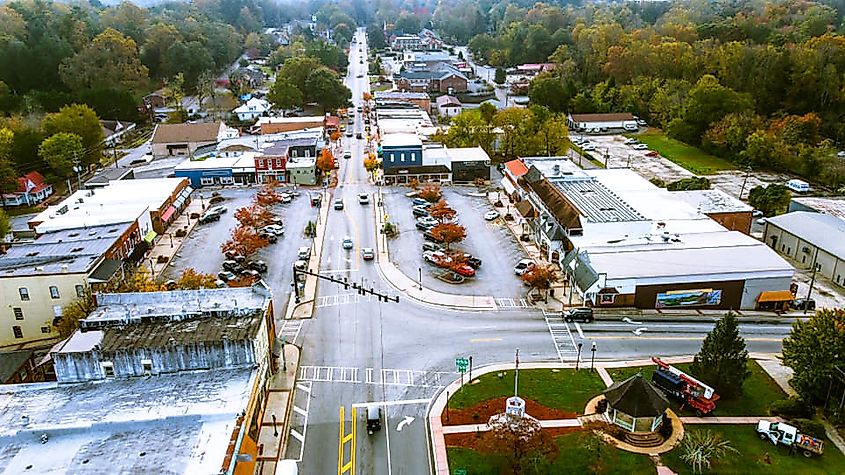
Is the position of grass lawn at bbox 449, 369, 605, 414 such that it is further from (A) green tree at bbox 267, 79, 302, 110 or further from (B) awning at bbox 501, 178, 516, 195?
(A) green tree at bbox 267, 79, 302, 110

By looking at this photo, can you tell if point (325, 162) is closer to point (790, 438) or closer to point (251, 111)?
point (251, 111)

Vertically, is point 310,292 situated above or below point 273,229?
below

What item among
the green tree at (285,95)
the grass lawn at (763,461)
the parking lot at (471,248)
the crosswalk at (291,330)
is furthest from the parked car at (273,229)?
the green tree at (285,95)

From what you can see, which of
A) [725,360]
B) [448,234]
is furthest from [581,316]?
[448,234]

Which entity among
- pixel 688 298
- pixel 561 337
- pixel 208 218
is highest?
pixel 208 218

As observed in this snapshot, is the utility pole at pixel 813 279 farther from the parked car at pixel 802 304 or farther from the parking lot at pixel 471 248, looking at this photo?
the parking lot at pixel 471 248

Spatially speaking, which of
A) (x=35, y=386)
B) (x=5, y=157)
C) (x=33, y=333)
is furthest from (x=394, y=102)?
(x=35, y=386)
